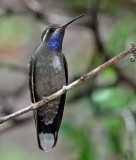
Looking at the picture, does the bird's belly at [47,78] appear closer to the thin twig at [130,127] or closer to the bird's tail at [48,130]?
the bird's tail at [48,130]

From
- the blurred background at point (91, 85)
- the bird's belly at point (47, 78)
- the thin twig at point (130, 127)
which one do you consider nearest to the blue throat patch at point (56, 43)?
the bird's belly at point (47, 78)

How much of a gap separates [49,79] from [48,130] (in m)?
0.51

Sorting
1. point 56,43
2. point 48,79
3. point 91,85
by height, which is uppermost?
point 56,43

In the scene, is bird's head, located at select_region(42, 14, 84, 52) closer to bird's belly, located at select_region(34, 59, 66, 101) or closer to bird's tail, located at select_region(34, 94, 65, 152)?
bird's belly, located at select_region(34, 59, 66, 101)

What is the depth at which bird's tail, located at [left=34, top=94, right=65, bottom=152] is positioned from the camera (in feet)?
11.5

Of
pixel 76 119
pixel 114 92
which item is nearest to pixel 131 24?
pixel 114 92

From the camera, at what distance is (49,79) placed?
3527 millimetres

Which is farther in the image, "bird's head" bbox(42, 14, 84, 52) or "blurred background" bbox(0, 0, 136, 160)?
"blurred background" bbox(0, 0, 136, 160)

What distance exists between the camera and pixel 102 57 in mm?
4391

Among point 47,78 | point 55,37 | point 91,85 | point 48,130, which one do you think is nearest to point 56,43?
point 55,37

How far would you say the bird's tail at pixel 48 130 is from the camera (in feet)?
11.5

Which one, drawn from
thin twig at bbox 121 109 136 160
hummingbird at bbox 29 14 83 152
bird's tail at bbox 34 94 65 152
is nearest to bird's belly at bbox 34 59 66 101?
hummingbird at bbox 29 14 83 152

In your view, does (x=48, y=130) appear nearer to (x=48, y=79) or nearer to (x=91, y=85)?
(x=48, y=79)

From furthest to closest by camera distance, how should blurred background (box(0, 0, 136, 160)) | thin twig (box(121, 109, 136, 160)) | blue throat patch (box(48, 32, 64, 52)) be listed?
blurred background (box(0, 0, 136, 160)) → blue throat patch (box(48, 32, 64, 52)) → thin twig (box(121, 109, 136, 160))
